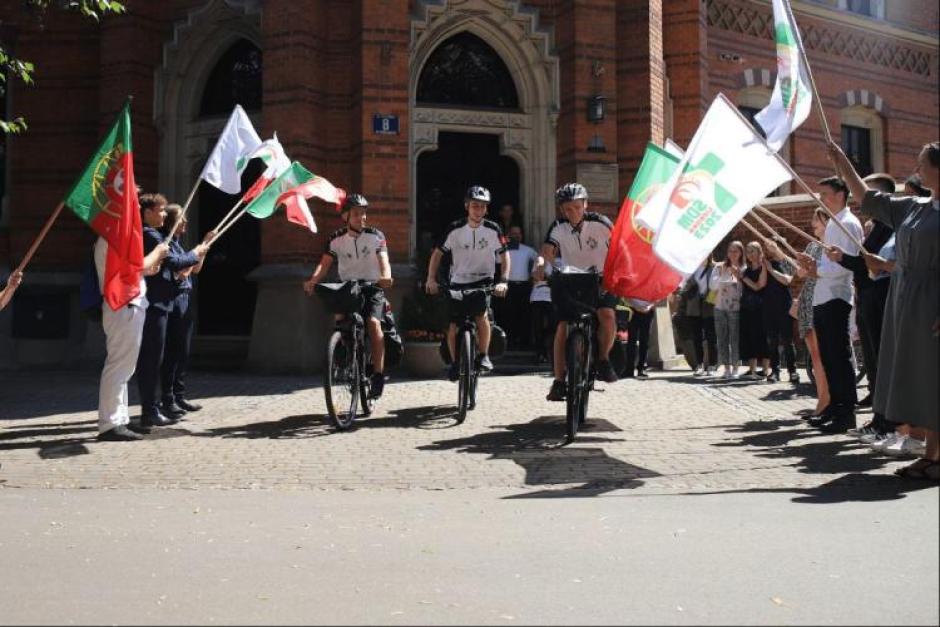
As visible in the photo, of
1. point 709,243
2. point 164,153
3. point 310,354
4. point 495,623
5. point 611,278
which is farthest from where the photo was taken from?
point 164,153

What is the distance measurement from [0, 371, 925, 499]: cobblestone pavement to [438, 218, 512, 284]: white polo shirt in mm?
1397

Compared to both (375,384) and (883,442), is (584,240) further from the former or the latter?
(883,442)

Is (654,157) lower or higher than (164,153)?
lower

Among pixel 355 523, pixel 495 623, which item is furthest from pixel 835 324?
pixel 495 623

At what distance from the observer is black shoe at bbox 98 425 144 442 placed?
8.13 meters

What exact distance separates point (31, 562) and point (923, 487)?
4.97 meters

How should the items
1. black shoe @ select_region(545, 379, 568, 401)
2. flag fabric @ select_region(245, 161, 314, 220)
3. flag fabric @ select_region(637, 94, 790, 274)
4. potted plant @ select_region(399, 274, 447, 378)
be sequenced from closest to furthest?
flag fabric @ select_region(637, 94, 790, 274) < black shoe @ select_region(545, 379, 568, 401) < flag fabric @ select_region(245, 161, 314, 220) < potted plant @ select_region(399, 274, 447, 378)

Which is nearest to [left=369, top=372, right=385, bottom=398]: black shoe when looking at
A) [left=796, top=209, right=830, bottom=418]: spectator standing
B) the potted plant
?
the potted plant

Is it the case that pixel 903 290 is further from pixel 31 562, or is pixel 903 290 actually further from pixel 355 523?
pixel 31 562

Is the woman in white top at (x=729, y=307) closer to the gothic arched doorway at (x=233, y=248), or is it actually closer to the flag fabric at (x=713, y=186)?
the flag fabric at (x=713, y=186)

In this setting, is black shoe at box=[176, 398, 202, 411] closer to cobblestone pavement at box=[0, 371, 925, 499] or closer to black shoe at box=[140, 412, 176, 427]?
cobblestone pavement at box=[0, 371, 925, 499]

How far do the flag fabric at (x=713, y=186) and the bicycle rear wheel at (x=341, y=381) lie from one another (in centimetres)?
319

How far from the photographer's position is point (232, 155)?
9.57m

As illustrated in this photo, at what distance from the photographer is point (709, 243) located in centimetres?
661
